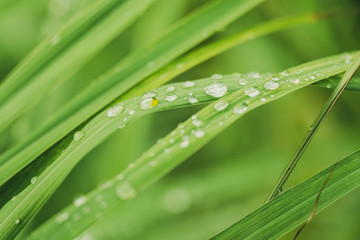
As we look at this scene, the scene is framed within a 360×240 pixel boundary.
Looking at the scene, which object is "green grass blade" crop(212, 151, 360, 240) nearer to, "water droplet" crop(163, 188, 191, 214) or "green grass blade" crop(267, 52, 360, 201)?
"green grass blade" crop(267, 52, 360, 201)

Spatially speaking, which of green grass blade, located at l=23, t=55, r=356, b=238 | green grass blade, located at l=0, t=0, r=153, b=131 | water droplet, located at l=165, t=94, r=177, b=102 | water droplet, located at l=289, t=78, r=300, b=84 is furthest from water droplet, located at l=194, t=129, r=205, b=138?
green grass blade, located at l=0, t=0, r=153, b=131

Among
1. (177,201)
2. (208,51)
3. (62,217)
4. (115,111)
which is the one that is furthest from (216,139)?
(62,217)

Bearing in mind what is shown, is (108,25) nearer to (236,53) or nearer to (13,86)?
(13,86)

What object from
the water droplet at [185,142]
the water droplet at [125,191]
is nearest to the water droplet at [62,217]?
the water droplet at [125,191]

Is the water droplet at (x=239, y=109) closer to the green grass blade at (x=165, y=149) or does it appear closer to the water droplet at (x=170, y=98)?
the green grass blade at (x=165, y=149)

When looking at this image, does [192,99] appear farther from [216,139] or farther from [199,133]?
[216,139]
